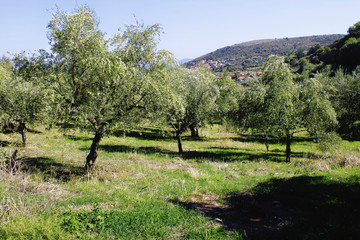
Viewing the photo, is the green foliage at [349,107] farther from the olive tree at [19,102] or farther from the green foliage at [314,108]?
the olive tree at [19,102]

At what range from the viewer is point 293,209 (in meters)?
7.80

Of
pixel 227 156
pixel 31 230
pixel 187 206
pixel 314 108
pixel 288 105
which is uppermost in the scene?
pixel 288 105

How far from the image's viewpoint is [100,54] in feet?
38.9

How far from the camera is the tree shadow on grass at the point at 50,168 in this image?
1325 cm

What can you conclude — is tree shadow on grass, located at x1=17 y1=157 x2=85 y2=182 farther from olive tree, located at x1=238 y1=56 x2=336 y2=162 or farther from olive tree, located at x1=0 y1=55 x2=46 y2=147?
olive tree, located at x1=238 y1=56 x2=336 y2=162

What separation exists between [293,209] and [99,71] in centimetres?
1103

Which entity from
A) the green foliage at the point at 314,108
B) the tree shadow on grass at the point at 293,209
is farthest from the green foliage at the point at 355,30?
the tree shadow on grass at the point at 293,209

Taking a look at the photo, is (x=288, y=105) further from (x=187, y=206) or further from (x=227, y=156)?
(x=187, y=206)

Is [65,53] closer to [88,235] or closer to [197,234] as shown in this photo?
[88,235]

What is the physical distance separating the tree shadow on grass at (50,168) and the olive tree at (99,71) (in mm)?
2897

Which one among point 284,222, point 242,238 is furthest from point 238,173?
point 242,238

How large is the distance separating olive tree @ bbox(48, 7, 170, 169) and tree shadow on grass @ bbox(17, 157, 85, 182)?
2897 millimetres

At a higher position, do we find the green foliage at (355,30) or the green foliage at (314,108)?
the green foliage at (355,30)

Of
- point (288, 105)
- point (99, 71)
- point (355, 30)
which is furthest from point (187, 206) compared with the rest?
point (355, 30)
